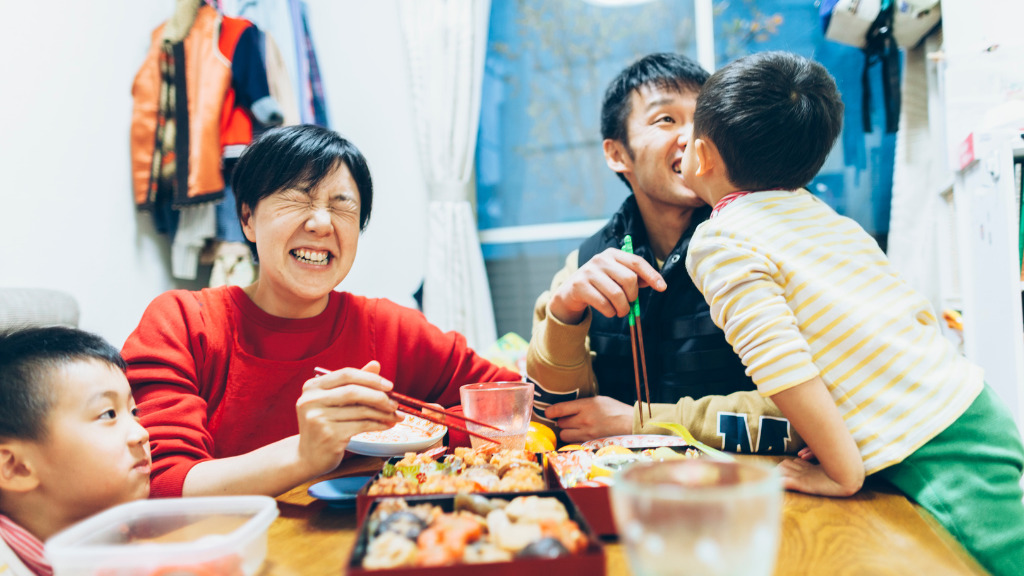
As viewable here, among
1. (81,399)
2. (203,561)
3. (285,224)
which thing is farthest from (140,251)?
(203,561)

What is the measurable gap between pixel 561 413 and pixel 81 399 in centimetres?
76

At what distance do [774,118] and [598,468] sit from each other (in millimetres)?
578

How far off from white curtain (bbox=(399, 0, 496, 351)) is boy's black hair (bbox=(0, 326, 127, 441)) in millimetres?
2241

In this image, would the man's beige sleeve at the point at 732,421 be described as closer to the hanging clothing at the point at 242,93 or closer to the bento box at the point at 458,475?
the bento box at the point at 458,475

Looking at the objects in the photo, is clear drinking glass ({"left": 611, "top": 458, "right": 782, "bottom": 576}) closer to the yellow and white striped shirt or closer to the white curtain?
the yellow and white striped shirt

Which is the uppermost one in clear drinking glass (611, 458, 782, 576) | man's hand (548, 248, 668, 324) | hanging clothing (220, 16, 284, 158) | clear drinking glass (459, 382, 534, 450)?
hanging clothing (220, 16, 284, 158)

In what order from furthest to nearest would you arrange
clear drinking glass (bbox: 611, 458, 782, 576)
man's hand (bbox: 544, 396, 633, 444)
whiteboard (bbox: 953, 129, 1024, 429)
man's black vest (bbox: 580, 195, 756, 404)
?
whiteboard (bbox: 953, 129, 1024, 429) < man's black vest (bbox: 580, 195, 756, 404) < man's hand (bbox: 544, 396, 633, 444) < clear drinking glass (bbox: 611, 458, 782, 576)

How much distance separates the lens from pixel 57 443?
2.23 ft

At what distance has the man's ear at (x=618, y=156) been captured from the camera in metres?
1.53

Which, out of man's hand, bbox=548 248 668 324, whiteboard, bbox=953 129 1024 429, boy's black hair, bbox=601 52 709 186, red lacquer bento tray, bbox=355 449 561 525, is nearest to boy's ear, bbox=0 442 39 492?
red lacquer bento tray, bbox=355 449 561 525

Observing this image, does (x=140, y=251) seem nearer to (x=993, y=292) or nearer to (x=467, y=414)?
(x=467, y=414)

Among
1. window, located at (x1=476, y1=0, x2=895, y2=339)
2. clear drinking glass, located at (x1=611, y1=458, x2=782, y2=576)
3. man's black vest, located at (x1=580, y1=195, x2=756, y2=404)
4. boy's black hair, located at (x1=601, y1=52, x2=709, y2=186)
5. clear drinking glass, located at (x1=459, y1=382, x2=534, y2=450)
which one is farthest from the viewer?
window, located at (x1=476, y1=0, x2=895, y2=339)

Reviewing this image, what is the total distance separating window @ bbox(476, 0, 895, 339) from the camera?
9.75 ft

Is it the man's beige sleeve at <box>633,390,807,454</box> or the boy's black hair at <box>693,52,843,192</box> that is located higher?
the boy's black hair at <box>693,52,843,192</box>
